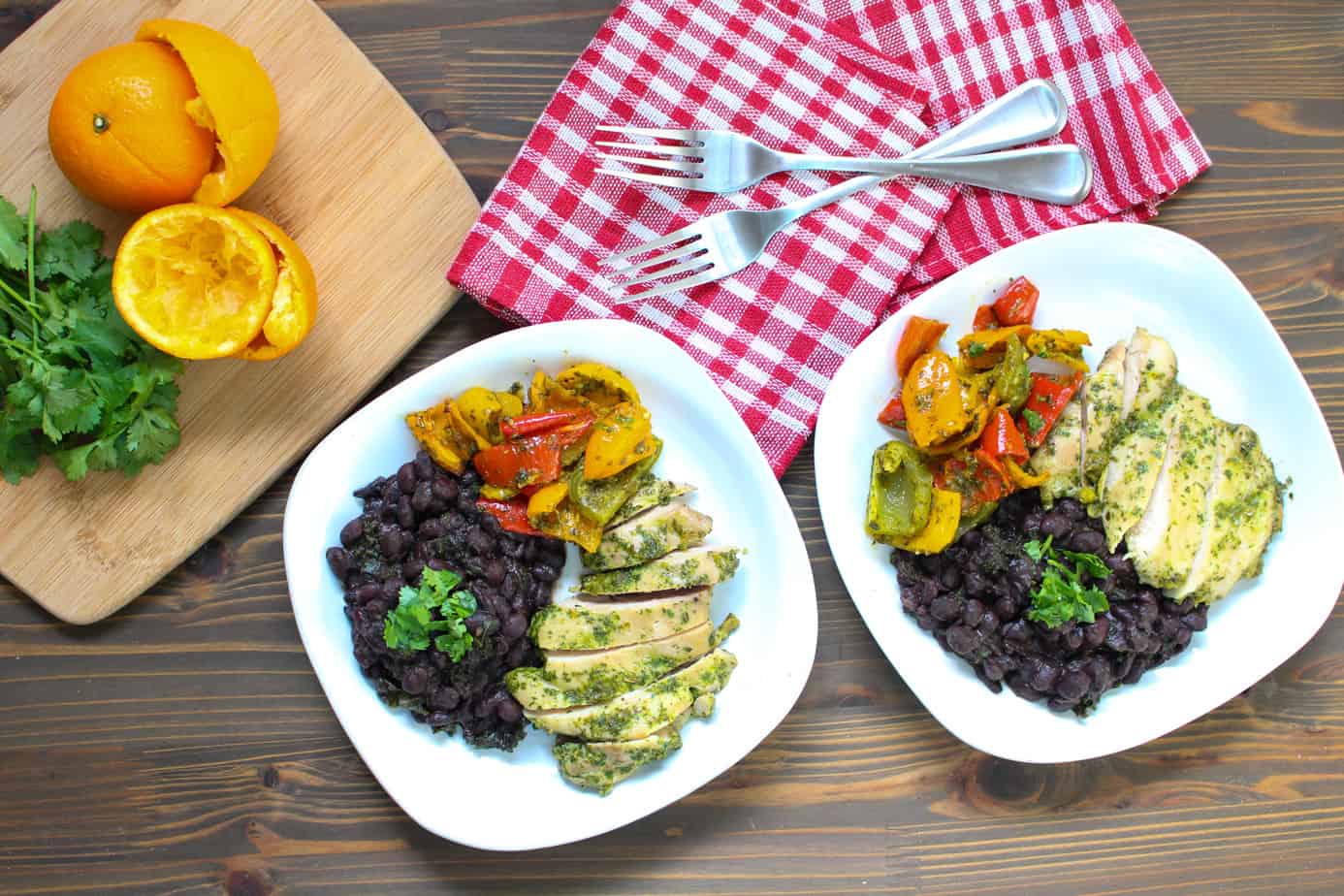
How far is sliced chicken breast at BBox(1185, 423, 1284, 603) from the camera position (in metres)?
2.84

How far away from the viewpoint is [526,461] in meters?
2.69

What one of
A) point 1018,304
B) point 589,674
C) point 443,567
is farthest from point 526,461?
point 1018,304

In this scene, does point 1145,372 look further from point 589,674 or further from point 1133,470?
point 589,674

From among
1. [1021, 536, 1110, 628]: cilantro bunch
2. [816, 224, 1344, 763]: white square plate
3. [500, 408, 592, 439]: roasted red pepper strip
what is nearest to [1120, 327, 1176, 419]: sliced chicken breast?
[816, 224, 1344, 763]: white square plate

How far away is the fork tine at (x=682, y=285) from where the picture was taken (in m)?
2.93

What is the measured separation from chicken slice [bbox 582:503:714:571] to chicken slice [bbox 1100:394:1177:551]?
1.17 m

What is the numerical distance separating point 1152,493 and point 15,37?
142 inches

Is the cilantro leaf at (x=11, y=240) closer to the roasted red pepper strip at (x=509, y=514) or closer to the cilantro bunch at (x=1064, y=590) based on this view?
the roasted red pepper strip at (x=509, y=514)

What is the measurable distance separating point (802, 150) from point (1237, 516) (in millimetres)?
1677

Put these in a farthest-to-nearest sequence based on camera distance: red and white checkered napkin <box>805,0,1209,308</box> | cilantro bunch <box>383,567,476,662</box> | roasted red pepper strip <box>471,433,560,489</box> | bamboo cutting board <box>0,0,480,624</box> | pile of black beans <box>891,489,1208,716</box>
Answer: red and white checkered napkin <box>805,0,1209,308</box>, bamboo cutting board <box>0,0,480,624</box>, pile of black beans <box>891,489,1208,716</box>, roasted red pepper strip <box>471,433,560,489</box>, cilantro bunch <box>383,567,476,662</box>

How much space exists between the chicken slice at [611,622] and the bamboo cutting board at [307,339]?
913 mm

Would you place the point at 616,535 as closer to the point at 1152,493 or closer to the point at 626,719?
the point at 626,719

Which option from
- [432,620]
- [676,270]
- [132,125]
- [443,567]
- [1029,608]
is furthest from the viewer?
[676,270]

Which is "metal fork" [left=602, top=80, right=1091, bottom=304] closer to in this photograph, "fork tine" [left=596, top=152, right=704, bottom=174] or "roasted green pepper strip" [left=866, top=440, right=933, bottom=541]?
"fork tine" [left=596, top=152, right=704, bottom=174]
